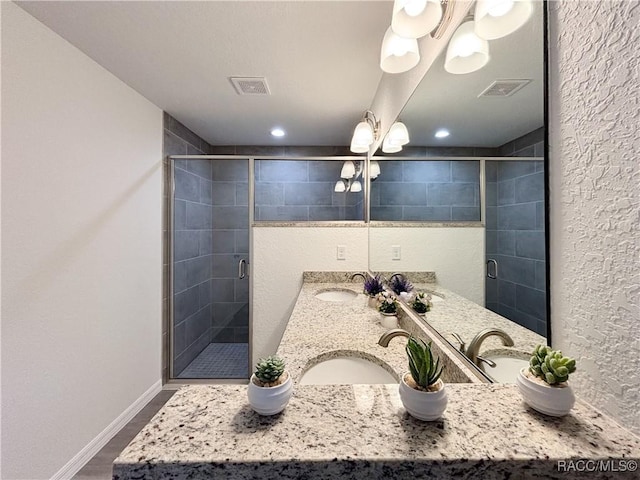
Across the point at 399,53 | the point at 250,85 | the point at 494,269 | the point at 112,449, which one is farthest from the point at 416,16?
the point at 112,449

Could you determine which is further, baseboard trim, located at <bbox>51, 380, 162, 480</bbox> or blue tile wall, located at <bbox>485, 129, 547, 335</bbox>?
baseboard trim, located at <bbox>51, 380, 162, 480</bbox>

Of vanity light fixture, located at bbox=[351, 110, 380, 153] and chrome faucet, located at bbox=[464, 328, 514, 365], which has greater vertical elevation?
vanity light fixture, located at bbox=[351, 110, 380, 153]

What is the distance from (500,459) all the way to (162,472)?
503 mm

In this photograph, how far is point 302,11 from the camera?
1.20 m

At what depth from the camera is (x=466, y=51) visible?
2.64 ft

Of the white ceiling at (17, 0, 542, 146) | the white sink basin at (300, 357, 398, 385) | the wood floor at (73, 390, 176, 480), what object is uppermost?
the white ceiling at (17, 0, 542, 146)

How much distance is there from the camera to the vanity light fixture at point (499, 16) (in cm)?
61

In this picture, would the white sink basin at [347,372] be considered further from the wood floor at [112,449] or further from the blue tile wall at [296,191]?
the blue tile wall at [296,191]

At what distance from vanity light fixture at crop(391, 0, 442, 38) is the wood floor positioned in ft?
8.16

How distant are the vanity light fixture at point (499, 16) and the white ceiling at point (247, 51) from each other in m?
0.05

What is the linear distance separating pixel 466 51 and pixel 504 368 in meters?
0.92

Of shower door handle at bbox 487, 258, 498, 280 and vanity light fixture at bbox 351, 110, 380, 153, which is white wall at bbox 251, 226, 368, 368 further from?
shower door handle at bbox 487, 258, 498, 280

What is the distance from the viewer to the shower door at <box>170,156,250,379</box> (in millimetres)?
2473

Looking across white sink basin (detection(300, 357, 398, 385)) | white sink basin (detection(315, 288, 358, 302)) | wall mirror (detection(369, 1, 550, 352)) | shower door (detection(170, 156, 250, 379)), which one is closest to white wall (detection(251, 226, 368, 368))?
white sink basin (detection(315, 288, 358, 302))
